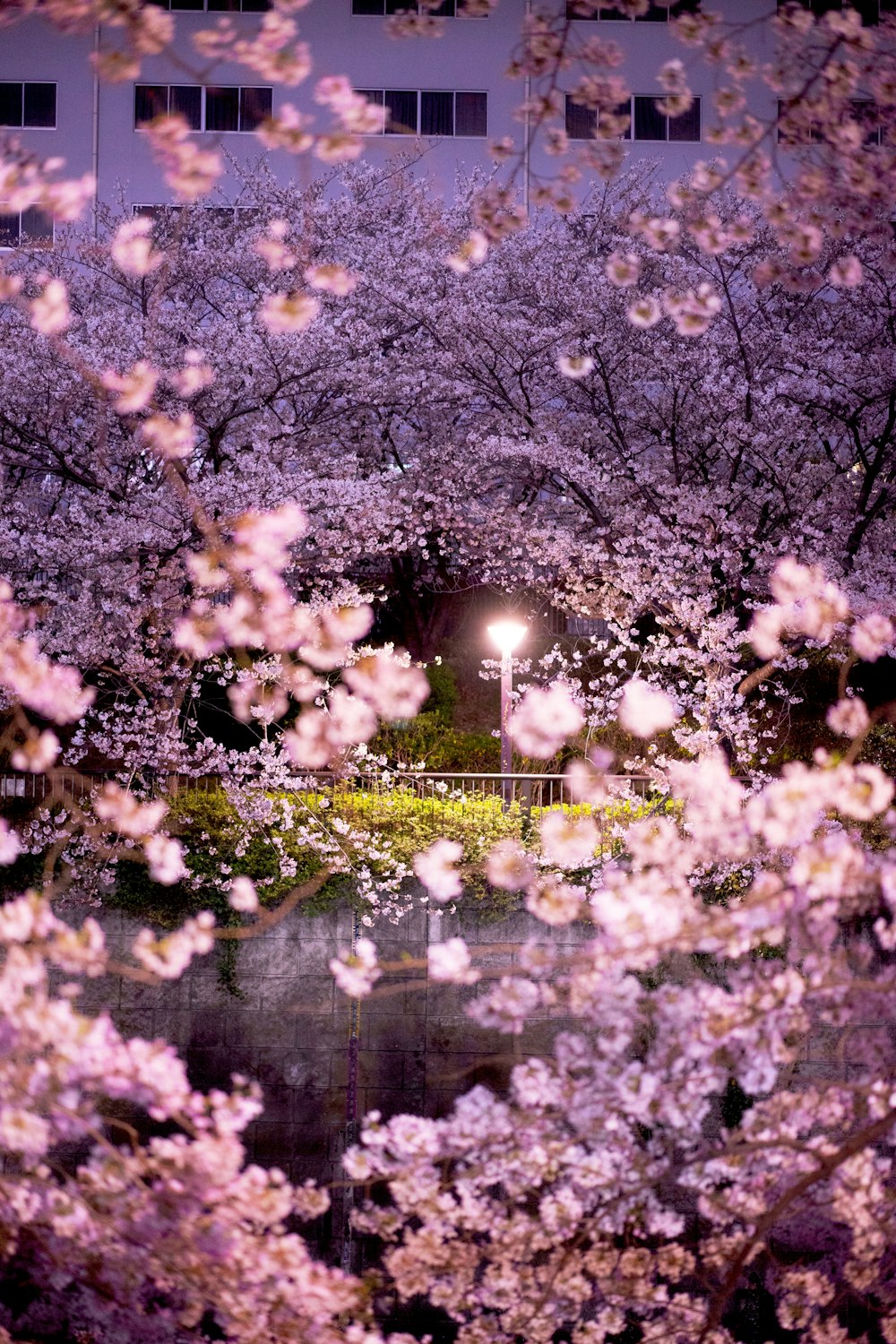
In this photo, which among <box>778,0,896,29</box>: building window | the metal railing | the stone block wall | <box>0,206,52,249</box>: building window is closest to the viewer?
the stone block wall

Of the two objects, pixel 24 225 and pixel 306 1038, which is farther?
pixel 24 225

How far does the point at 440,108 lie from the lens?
78.1 ft

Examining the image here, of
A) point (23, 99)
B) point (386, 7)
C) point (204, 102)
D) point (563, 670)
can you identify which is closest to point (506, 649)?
point (563, 670)

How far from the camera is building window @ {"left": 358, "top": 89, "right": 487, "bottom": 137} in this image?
23.5 meters

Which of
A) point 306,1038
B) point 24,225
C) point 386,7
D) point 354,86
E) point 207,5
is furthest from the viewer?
point 386,7

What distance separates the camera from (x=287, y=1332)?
5.60 m

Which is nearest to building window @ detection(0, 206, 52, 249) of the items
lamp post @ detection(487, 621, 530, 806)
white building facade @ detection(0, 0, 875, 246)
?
white building facade @ detection(0, 0, 875, 246)

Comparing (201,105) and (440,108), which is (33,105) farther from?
(440,108)

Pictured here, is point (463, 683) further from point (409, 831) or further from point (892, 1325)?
point (892, 1325)

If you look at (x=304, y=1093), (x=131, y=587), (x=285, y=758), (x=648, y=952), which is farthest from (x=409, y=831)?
(x=648, y=952)

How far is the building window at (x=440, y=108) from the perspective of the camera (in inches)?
926

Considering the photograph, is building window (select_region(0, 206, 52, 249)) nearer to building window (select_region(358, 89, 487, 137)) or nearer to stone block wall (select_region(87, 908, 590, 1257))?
building window (select_region(358, 89, 487, 137))

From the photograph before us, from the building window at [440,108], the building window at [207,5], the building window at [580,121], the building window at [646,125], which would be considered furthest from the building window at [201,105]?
the building window at [646,125]

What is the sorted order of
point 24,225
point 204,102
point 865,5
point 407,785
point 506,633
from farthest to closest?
1. point 204,102
2. point 24,225
3. point 865,5
4. point 407,785
5. point 506,633
